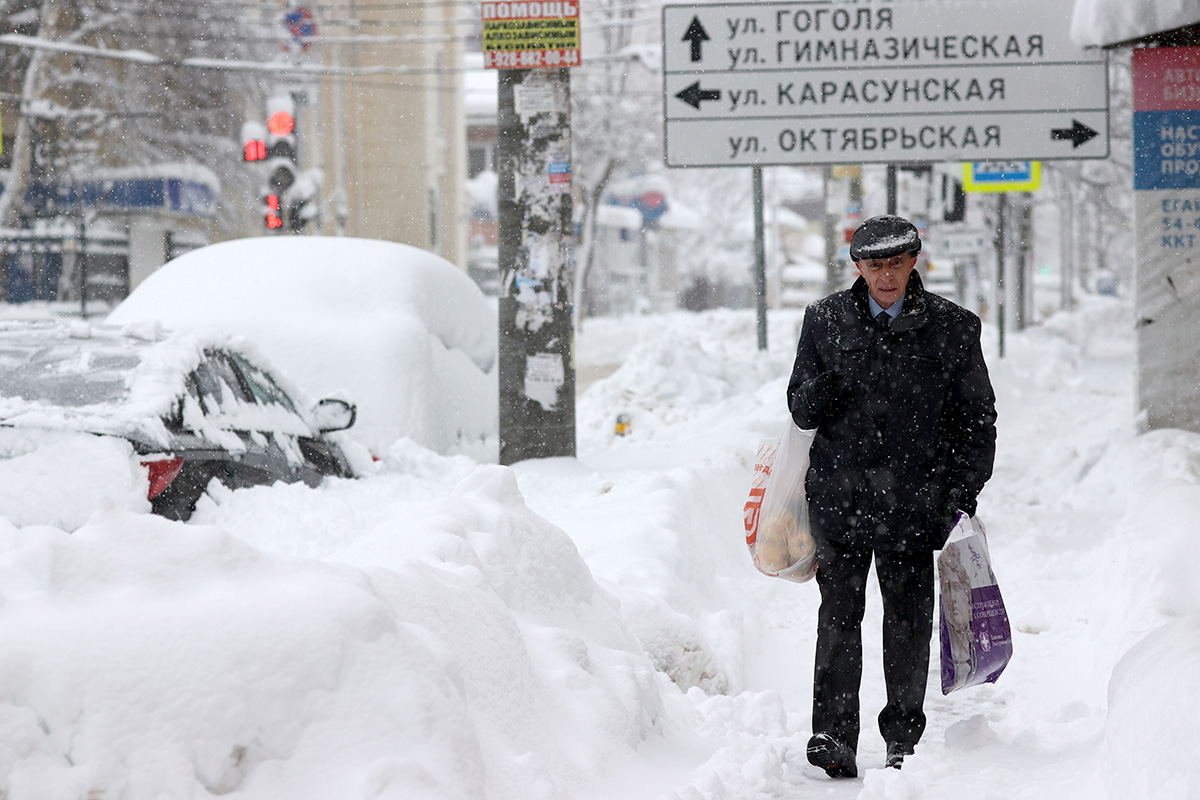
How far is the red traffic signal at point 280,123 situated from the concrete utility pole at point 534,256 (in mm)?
8009

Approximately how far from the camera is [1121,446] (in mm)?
10156

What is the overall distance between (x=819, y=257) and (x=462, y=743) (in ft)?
306

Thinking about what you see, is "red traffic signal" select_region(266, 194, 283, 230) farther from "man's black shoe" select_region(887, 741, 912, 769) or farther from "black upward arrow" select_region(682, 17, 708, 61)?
"man's black shoe" select_region(887, 741, 912, 769)

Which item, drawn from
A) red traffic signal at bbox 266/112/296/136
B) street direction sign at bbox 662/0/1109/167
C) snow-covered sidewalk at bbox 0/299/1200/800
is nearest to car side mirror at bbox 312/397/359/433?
snow-covered sidewalk at bbox 0/299/1200/800

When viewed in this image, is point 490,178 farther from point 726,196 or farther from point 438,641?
point 438,641

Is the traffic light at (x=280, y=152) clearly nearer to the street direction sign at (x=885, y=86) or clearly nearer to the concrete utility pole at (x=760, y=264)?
the concrete utility pole at (x=760, y=264)

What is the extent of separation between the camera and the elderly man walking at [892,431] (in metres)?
4.07

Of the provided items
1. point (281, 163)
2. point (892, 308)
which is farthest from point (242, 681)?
point (281, 163)

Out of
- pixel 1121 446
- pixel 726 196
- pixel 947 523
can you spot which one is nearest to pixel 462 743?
pixel 947 523

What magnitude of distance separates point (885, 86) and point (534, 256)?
2.60 metres

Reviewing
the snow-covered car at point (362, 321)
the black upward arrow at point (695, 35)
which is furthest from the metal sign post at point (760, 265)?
the black upward arrow at point (695, 35)

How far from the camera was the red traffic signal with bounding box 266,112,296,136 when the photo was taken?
54.2 ft

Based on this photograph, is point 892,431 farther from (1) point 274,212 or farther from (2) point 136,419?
(1) point 274,212

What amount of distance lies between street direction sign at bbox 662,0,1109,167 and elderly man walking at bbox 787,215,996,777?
→ 5.14 meters
